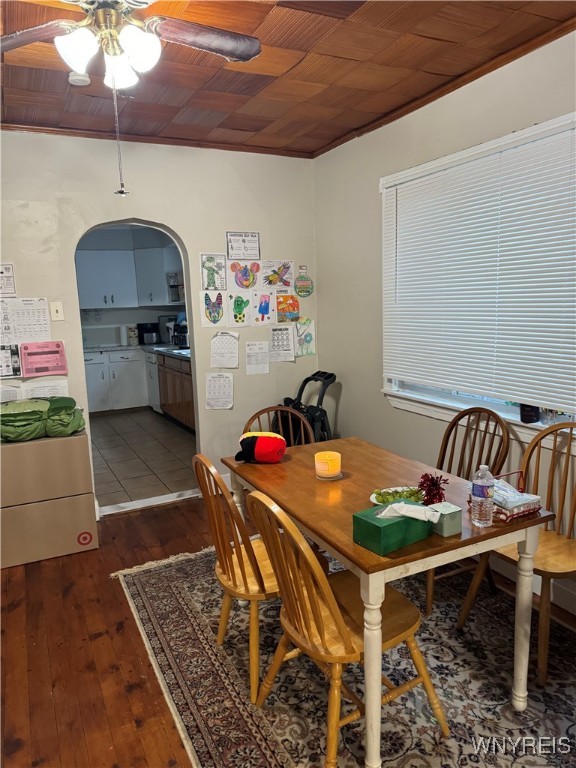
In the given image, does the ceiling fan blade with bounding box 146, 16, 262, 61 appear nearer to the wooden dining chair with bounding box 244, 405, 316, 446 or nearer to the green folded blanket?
the wooden dining chair with bounding box 244, 405, 316, 446

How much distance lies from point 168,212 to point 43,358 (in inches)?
50.1

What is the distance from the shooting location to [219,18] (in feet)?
6.64

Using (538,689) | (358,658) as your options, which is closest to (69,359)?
(358,658)

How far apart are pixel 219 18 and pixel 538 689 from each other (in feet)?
9.22

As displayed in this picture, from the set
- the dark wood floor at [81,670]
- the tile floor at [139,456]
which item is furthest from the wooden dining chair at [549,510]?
the tile floor at [139,456]

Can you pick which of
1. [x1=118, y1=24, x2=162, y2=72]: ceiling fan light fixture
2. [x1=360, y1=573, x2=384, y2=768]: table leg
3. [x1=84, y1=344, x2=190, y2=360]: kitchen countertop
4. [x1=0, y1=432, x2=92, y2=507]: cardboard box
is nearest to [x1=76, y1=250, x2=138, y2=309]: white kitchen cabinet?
[x1=84, y1=344, x2=190, y2=360]: kitchen countertop

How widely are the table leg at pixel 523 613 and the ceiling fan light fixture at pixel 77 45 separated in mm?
2054

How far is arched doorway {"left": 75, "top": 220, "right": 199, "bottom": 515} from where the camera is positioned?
6.01 m

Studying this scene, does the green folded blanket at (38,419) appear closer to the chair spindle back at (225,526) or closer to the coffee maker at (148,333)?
the chair spindle back at (225,526)

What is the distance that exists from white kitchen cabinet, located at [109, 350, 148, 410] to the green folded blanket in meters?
3.75

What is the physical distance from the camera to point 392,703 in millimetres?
1951

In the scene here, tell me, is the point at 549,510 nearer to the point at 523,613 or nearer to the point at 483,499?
the point at 523,613

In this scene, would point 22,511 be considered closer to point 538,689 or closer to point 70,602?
point 70,602

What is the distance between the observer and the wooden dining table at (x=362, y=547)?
4.96 ft
